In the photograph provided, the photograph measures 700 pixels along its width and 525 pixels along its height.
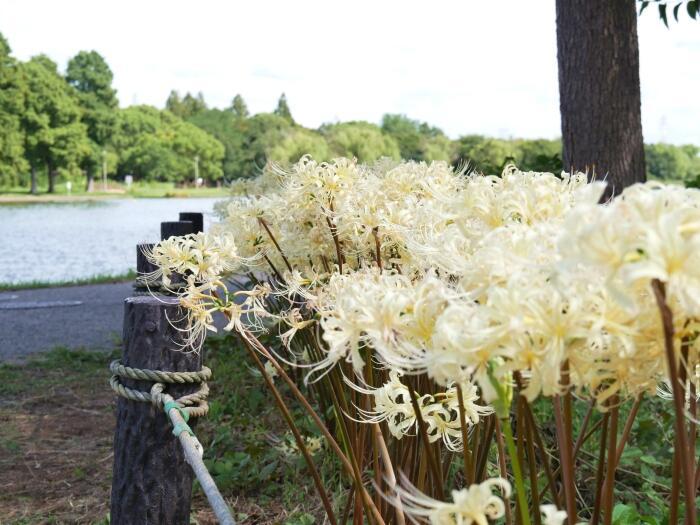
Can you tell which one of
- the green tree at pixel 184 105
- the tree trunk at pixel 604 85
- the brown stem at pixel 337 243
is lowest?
the brown stem at pixel 337 243

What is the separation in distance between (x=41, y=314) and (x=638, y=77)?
621 cm

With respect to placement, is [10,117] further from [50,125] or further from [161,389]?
[161,389]

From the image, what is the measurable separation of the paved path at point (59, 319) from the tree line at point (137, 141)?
78.8 feet

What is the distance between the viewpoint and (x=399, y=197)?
7.27 feet

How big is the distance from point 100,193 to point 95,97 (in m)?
7.45

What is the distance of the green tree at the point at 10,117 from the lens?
47.2 metres

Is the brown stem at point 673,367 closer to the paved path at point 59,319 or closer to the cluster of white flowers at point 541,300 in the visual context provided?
the cluster of white flowers at point 541,300

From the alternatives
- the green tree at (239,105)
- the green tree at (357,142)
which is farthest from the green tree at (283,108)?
the green tree at (357,142)

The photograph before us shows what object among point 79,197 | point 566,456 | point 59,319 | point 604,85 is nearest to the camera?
point 566,456

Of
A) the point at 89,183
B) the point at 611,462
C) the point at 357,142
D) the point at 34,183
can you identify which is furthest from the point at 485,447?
the point at 89,183

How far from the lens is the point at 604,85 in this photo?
4074 millimetres

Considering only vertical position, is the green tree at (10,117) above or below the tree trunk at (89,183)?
above

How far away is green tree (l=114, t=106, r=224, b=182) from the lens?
2699 inches

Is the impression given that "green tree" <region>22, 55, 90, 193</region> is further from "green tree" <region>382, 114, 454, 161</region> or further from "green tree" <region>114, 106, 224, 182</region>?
"green tree" <region>382, 114, 454, 161</region>
